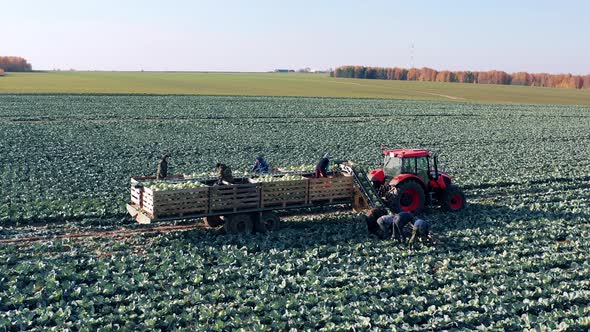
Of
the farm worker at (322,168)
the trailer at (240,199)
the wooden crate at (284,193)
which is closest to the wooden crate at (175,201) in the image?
the trailer at (240,199)

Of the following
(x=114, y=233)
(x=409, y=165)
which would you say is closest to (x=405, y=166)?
(x=409, y=165)

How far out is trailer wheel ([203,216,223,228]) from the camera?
1802cm

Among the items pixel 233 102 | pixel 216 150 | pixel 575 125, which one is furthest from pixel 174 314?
pixel 233 102

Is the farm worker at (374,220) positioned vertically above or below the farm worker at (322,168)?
below

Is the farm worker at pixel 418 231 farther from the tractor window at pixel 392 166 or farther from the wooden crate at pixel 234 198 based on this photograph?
the wooden crate at pixel 234 198

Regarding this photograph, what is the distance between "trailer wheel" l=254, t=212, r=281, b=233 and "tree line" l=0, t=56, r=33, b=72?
155 meters

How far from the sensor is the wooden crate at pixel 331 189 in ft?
60.5

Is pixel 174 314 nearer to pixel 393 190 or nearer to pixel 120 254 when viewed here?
pixel 120 254

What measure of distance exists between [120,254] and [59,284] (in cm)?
255

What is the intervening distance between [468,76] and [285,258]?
512 ft

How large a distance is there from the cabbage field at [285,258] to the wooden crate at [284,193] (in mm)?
875

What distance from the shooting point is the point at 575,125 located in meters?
53.7

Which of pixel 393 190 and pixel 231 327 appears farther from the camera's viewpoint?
pixel 393 190

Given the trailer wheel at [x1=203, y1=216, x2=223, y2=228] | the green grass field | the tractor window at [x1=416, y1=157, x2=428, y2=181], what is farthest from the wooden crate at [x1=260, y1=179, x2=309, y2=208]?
the green grass field
